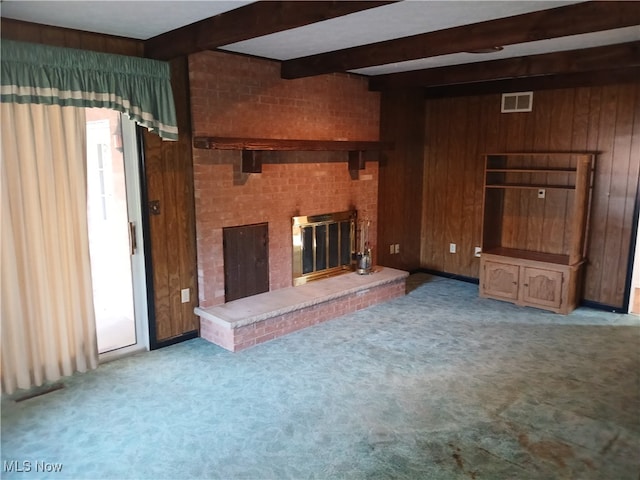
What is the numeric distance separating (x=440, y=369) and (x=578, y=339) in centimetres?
148

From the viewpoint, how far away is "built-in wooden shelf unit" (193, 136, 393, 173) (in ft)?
12.5

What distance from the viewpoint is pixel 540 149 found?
5.24 meters

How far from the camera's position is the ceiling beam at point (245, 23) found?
7.72 feet

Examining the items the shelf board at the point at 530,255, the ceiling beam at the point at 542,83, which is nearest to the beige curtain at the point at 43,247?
the shelf board at the point at 530,255

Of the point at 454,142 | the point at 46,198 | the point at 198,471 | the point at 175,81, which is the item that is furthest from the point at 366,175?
the point at 198,471

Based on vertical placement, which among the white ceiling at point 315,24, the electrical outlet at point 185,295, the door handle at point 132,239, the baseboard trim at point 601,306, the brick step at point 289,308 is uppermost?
the white ceiling at point 315,24

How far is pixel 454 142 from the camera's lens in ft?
19.6

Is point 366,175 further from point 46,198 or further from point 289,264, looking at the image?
point 46,198

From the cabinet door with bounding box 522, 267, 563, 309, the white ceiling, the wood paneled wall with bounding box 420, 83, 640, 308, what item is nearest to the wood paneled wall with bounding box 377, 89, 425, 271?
the wood paneled wall with bounding box 420, 83, 640, 308

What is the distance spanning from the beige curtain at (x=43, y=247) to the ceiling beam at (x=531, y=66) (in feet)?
10.6

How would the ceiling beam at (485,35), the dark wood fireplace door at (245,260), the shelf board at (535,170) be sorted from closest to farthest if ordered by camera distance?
the ceiling beam at (485,35) < the dark wood fireplace door at (245,260) < the shelf board at (535,170)

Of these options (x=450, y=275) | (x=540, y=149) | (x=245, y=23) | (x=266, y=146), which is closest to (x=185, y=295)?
(x=266, y=146)

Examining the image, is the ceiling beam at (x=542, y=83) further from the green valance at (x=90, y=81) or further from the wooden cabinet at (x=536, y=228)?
the green valance at (x=90, y=81)

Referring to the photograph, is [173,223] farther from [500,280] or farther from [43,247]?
[500,280]
